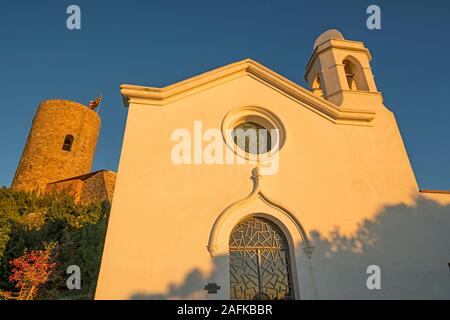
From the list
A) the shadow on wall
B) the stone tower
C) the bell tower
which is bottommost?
the shadow on wall

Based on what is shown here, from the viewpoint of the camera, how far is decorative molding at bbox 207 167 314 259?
225 inches

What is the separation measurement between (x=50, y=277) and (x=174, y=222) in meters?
7.85

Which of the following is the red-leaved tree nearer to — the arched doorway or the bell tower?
the arched doorway

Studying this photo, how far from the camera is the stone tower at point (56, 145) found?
71.7 ft

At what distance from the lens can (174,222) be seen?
19.2ft

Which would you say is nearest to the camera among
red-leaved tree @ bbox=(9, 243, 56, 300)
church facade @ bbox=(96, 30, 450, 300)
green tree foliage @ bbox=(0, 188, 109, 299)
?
church facade @ bbox=(96, 30, 450, 300)

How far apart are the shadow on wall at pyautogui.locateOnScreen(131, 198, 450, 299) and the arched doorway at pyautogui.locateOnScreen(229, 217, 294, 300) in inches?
14.4

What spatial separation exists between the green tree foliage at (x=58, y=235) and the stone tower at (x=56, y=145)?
5.02 m

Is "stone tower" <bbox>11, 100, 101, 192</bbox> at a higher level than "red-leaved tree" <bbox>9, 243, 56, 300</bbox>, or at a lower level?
Result: higher

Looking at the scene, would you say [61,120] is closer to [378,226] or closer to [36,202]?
[36,202]

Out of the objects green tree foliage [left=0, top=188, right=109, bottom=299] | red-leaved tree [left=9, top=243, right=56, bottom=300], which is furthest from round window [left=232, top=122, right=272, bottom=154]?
red-leaved tree [left=9, top=243, right=56, bottom=300]
